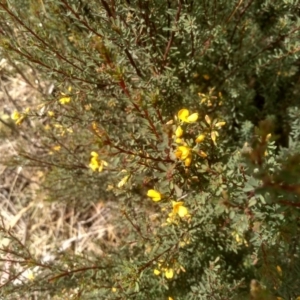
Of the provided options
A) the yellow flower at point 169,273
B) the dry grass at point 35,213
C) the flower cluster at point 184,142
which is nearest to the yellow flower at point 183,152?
the flower cluster at point 184,142

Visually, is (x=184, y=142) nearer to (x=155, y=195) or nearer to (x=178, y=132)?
(x=178, y=132)

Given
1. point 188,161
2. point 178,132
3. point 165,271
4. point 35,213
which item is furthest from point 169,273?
point 35,213

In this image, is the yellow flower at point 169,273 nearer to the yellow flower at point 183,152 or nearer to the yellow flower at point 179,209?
the yellow flower at point 179,209

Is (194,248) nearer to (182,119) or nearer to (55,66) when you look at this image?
(182,119)

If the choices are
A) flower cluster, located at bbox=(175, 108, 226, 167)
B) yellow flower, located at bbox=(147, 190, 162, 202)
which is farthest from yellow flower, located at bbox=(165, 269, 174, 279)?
flower cluster, located at bbox=(175, 108, 226, 167)

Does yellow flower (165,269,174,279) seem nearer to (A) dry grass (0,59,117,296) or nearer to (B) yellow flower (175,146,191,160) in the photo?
(B) yellow flower (175,146,191,160)

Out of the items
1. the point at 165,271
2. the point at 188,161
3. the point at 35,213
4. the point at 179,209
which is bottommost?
the point at 35,213

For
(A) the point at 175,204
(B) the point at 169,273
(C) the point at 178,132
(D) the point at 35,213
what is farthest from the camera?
(D) the point at 35,213

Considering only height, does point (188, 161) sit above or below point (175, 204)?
above
